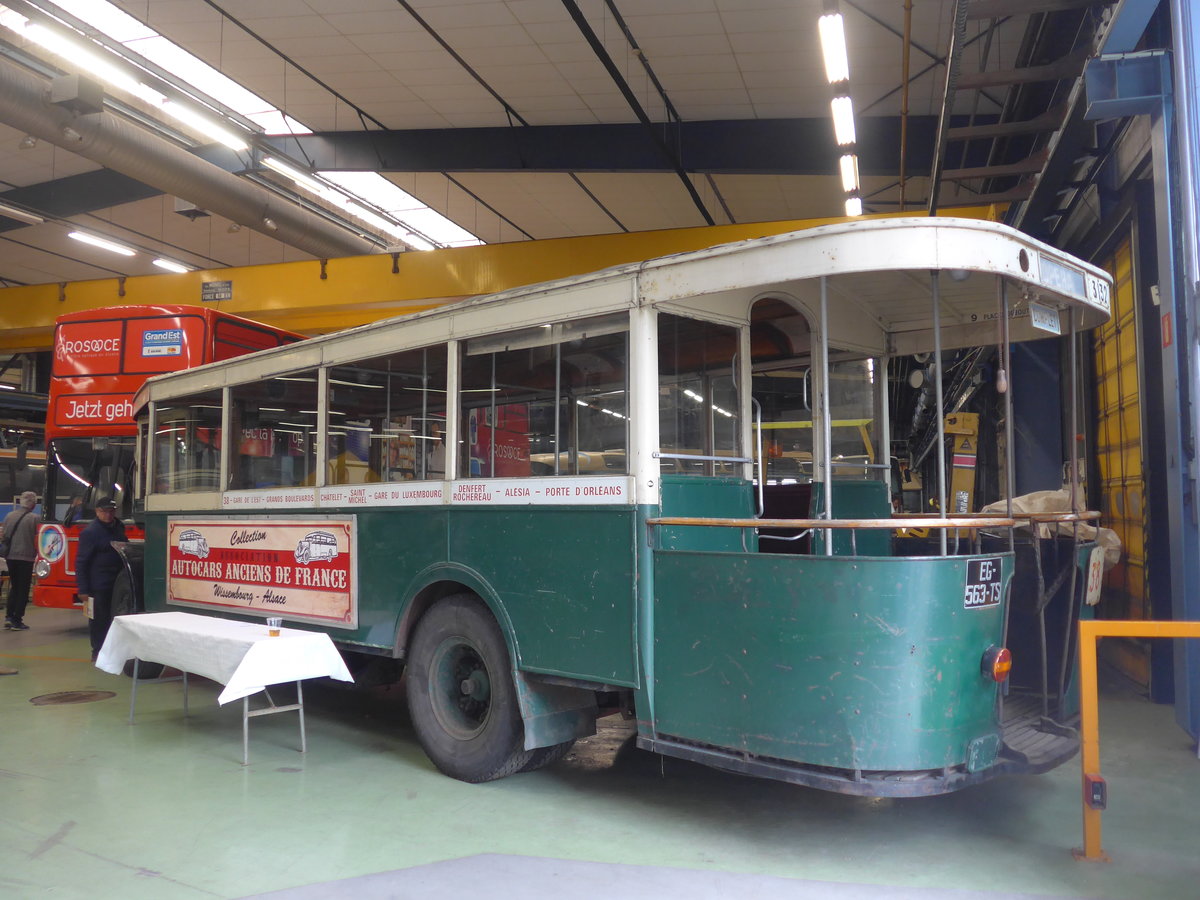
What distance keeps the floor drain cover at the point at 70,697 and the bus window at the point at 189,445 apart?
1815mm

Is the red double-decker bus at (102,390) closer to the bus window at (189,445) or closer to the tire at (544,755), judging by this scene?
the bus window at (189,445)

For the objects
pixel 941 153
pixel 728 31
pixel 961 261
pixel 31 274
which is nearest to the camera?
pixel 961 261

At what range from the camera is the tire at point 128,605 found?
8.66 m

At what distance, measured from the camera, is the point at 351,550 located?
236 inches

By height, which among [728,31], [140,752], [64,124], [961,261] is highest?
[728,31]

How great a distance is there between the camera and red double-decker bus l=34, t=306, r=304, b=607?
33.6 ft

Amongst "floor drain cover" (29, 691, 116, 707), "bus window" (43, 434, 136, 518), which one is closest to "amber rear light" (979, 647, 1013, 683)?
"floor drain cover" (29, 691, 116, 707)

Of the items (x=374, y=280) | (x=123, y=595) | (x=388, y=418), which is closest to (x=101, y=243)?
(x=374, y=280)

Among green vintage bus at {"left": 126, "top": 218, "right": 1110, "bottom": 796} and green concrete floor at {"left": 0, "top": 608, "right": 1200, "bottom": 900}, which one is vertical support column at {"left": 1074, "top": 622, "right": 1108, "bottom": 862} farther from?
green vintage bus at {"left": 126, "top": 218, "right": 1110, "bottom": 796}

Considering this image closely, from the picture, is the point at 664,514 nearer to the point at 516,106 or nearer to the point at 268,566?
the point at 268,566

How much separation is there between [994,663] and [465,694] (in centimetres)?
291

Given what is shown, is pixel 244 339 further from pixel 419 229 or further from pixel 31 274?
pixel 31 274

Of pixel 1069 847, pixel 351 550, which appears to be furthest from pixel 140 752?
pixel 1069 847

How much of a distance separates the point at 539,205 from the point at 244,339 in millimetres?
6686
